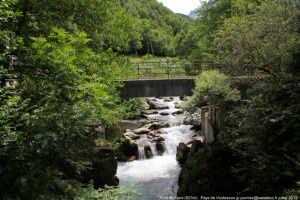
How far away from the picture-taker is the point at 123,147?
23.0 metres

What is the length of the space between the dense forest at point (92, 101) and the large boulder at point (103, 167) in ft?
13.2

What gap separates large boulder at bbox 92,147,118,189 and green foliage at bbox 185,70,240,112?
258 inches

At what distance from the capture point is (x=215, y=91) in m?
15.5

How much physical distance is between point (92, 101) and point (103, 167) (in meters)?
8.07

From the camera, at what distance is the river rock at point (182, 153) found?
833 inches

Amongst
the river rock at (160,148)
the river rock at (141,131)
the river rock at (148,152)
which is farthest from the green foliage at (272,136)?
the river rock at (141,131)

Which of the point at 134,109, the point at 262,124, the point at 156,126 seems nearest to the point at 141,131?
the point at 156,126

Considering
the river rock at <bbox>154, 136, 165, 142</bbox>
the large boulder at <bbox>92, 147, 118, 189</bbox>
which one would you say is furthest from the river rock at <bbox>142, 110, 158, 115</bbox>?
the large boulder at <bbox>92, 147, 118, 189</bbox>

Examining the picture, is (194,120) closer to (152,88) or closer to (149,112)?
(152,88)

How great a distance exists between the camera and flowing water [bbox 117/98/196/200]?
17598mm

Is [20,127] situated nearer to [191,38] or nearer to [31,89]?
[31,89]

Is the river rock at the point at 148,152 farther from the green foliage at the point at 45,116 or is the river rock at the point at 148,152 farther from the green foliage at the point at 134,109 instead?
the green foliage at the point at 45,116

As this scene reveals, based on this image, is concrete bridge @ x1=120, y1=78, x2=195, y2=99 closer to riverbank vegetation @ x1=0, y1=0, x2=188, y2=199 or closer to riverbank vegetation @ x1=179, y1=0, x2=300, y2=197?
riverbank vegetation @ x1=179, y1=0, x2=300, y2=197

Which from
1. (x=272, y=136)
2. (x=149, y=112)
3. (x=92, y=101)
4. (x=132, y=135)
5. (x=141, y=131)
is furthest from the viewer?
(x=149, y=112)
